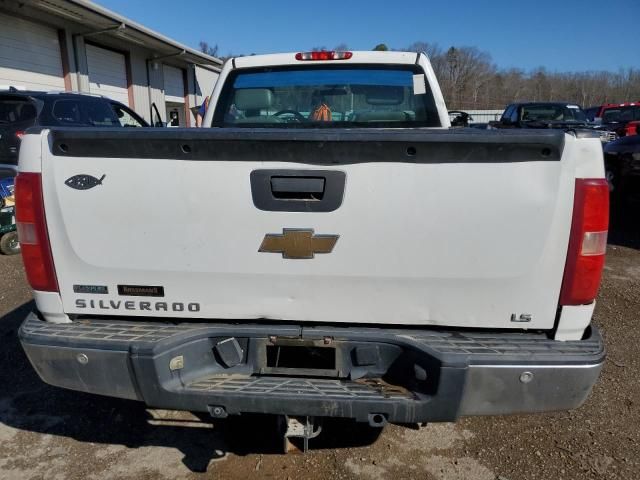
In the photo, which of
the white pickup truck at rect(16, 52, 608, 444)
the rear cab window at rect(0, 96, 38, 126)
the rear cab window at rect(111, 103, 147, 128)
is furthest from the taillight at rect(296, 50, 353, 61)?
the rear cab window at rect(111, 103, 147, 128)

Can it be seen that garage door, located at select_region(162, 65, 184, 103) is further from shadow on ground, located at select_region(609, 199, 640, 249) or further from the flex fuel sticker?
the flex fuel sticker

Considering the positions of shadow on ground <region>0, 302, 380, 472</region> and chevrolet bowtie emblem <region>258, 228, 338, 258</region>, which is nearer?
chevrolet bowtie emblem <region>258, 228, 338, 258</region>

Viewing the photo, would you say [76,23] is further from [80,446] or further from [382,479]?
[382,479]

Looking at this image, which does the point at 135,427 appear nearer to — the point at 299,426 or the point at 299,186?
the point at 299,426

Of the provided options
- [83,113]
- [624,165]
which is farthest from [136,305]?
[83,113]

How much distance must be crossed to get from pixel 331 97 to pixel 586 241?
2.56 metres

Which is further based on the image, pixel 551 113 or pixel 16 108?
pixel 551 113

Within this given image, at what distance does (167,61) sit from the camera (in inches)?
883

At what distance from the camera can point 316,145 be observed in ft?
6.60

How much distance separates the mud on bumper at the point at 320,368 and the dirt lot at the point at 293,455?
753mm

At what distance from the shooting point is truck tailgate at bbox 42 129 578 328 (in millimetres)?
1956

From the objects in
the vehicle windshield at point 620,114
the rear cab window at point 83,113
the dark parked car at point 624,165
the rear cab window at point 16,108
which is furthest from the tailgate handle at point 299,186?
the vehicle windshield at point 620,114

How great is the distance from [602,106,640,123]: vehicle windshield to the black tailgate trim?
19.5 m

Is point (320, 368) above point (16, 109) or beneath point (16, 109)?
beneath
